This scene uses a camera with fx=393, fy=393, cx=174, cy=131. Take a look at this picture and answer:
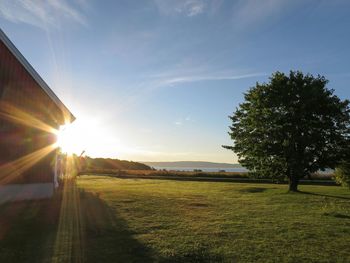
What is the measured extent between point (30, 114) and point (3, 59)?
3.17m

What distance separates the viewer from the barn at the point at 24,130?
1700cm

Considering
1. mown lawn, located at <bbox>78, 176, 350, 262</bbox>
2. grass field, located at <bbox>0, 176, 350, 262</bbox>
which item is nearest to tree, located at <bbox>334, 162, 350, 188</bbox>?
mown lawn, located at <bbox>78, 176, 350, 262</bbox>

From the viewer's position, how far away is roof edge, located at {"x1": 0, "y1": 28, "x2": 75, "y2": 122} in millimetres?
16831

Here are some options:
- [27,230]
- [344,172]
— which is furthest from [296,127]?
[27,230]

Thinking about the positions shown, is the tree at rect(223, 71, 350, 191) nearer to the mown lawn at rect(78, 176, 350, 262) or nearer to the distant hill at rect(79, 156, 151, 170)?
the mown lawn at rect(78, 176, 350, 262)

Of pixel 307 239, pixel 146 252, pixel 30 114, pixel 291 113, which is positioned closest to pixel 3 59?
pixel 30 114

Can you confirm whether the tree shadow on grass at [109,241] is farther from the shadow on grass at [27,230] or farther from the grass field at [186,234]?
the shadow on grass at [27,230]

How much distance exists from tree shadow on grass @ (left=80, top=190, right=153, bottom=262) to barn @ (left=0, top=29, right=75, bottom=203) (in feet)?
14.0

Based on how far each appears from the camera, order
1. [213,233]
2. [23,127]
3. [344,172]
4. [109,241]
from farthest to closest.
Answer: [344,172] < [23,127] < [213,233] < [109,241]

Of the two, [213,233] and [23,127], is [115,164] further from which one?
[213,233]

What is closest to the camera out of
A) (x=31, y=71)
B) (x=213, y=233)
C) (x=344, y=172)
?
(x=213, y=233)

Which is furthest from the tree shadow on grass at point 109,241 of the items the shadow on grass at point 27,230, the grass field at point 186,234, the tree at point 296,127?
the tree at point 296,127

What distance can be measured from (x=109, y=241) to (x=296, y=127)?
70.4 ft

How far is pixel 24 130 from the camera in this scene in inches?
730
